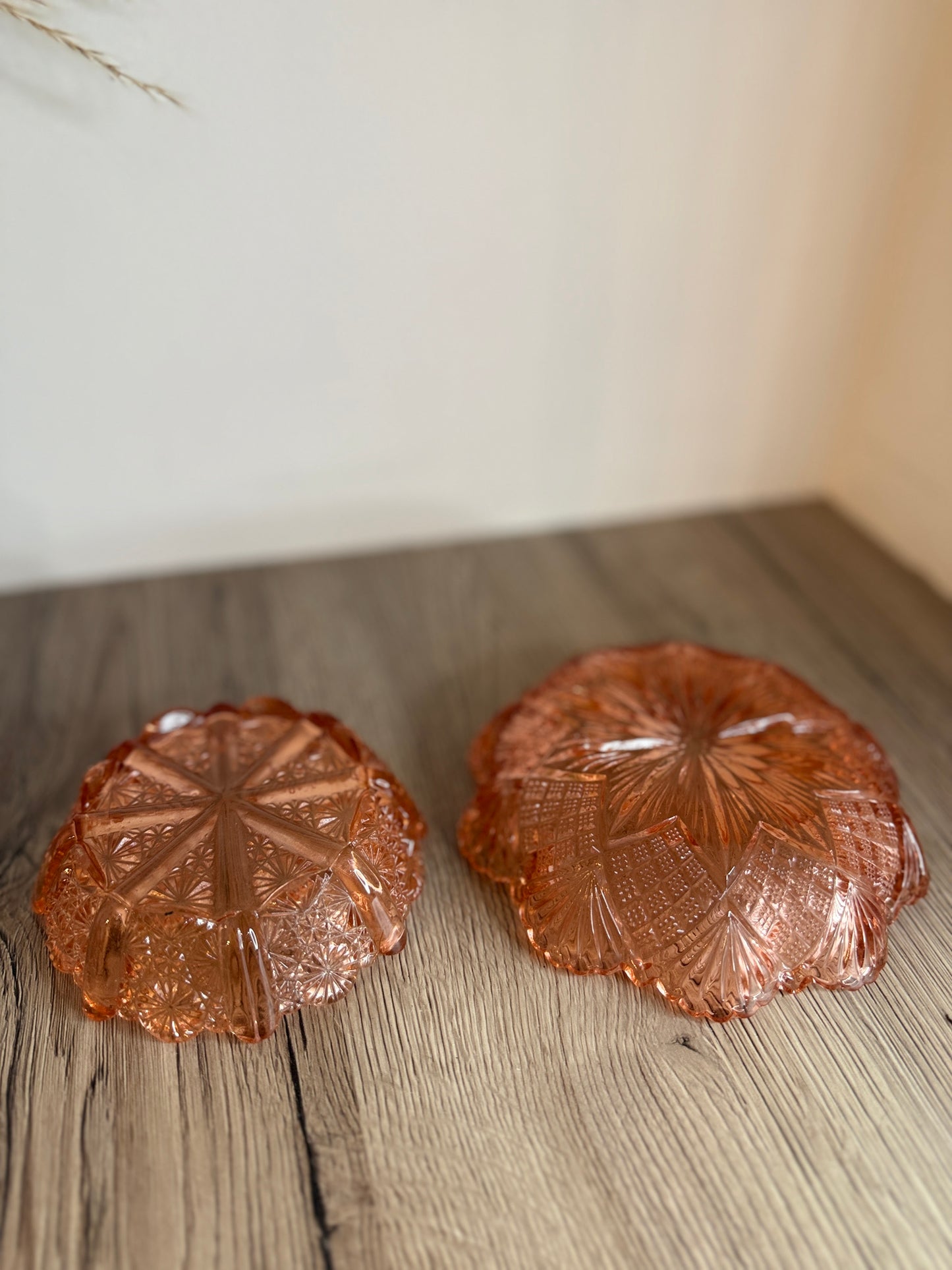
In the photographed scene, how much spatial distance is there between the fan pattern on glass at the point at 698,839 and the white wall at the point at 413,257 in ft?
1.31

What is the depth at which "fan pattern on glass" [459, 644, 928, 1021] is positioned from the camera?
2.10 ft

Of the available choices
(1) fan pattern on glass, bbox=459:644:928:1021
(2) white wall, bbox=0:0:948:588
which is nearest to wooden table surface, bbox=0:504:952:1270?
(1) fan pattern on glass, bbox=459:644:928:1021

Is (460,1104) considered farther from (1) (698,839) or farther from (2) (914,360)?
(2) (914,360)

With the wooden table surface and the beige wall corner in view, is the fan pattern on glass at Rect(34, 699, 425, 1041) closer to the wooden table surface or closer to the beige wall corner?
the wooden table surface

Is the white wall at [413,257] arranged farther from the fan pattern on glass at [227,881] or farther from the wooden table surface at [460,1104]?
the fan pattern on glass at [227,881]

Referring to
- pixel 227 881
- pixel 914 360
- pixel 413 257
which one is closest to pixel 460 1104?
pixel 227 881

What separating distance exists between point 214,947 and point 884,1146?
42 cm

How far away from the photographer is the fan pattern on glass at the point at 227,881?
0.61m

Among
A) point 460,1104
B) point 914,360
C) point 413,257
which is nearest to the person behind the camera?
point 460,1104

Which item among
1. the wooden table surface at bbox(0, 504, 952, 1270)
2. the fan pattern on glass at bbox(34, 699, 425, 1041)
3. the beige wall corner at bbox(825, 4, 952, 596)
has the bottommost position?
the wooden table surface at bbox(0, 504, 952, 1270)

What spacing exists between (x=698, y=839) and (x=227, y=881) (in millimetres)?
312

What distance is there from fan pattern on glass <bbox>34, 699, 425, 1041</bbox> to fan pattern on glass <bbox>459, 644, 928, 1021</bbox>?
3.8 inches

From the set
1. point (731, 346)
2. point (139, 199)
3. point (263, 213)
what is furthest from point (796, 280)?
point (139, 199)

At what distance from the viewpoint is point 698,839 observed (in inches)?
26.1
